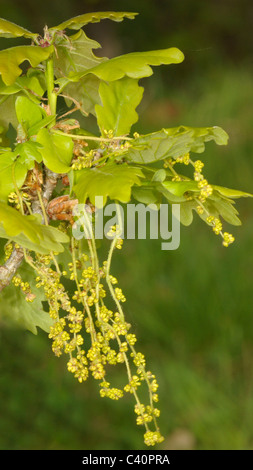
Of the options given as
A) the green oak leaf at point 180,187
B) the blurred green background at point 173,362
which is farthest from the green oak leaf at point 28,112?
the blurred green background at point 173,362

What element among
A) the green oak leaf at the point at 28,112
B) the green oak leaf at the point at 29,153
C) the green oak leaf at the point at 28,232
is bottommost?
the green oak leaf at the point at 28,232

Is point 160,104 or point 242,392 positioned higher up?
point 160,104

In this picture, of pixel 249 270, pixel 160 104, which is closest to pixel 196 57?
pixel 160 104

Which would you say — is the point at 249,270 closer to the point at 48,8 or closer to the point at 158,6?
the point at 48,8

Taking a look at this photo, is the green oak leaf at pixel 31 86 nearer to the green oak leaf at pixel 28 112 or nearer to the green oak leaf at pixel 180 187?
the green oak leaf at pixel 28 112

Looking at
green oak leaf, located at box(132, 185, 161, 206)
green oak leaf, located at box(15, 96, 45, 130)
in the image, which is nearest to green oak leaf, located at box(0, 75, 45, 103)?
green oak leaf, located at box(15, 96, 45, 130)

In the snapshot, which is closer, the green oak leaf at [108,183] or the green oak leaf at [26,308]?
the green oak leaf at [108,183]
